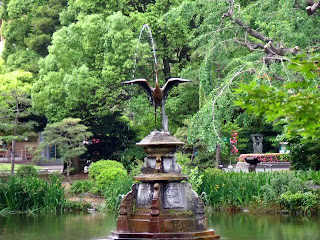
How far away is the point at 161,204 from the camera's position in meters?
14.6

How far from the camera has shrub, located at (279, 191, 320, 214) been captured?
2173 centimetres

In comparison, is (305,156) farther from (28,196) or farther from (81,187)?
(28,196)

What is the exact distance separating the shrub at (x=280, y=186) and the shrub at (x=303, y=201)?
49 centimetres

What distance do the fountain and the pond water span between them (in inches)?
65.4

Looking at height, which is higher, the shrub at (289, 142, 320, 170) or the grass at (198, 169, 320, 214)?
the shrub at (289, 142, 320, 170)

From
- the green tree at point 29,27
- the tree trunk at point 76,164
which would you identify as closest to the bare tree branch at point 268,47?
the tree trunk at point 76,164

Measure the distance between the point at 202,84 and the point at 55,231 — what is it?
838 cm

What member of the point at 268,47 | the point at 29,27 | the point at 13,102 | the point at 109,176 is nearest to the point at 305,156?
the point at 268,47

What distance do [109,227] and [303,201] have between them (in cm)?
684

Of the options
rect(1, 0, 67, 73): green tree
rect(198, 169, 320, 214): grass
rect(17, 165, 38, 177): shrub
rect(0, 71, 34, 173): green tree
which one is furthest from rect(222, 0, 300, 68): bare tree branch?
rect(1, 0, 67, 73): green tree

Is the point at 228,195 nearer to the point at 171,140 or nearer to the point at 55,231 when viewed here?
the point at 55,231

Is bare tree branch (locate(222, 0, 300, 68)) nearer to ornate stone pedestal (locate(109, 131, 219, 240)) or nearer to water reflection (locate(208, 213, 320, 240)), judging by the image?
water reflection (locate(208, 213, 320, 240))

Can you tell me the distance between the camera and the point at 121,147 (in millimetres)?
34781

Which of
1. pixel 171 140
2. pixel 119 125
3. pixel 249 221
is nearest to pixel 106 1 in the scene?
pixel 119 125
